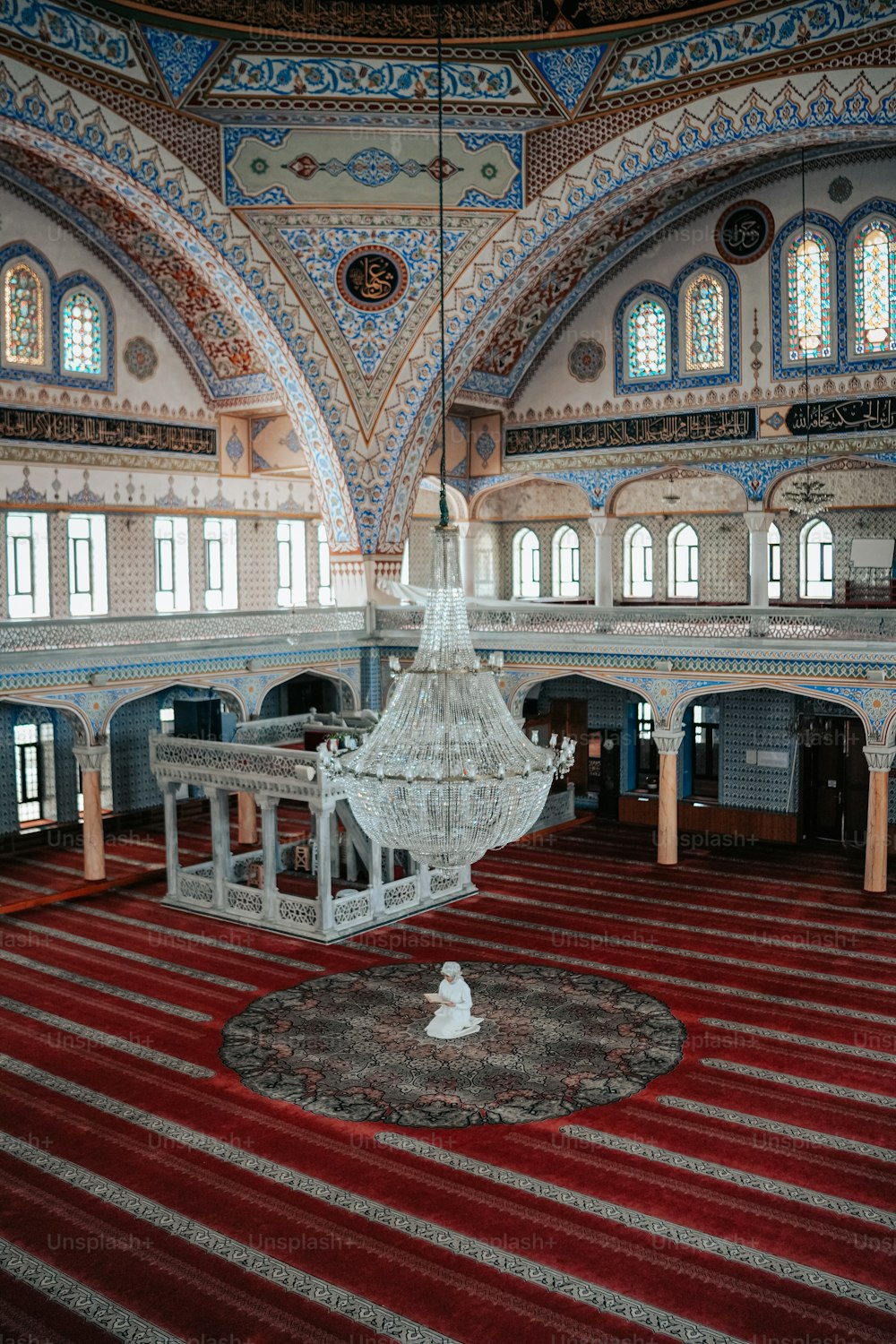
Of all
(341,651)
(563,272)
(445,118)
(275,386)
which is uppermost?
(445,118)

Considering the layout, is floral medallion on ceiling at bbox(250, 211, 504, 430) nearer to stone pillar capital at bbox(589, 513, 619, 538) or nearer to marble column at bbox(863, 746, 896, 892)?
stone pillar capital at bbox(589, 513, 619, 538)

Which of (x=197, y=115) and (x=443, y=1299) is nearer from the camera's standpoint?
(x=443, y=1299)

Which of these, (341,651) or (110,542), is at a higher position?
(110,542)

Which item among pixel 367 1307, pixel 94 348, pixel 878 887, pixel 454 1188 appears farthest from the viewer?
pixel 94 348

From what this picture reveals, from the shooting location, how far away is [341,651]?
13516 mm

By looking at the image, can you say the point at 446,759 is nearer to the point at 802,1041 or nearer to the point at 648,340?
the point at 802,1041

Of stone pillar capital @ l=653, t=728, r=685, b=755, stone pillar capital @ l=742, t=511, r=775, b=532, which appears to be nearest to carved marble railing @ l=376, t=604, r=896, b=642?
stone pillar capital @ l=653, t=728, r=685, b=755

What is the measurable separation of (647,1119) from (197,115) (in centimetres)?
973

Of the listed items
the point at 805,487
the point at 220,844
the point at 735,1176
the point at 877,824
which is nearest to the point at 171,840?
the point at 220,844

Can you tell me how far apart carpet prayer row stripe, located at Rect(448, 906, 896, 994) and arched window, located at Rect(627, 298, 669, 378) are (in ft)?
22.6

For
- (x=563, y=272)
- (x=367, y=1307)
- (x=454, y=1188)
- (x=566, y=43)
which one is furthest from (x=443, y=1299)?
(x=563, y=272)

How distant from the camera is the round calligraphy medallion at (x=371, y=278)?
1238 cm

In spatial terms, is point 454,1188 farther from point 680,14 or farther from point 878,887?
point 680,14

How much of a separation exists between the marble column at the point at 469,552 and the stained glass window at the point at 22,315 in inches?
219
